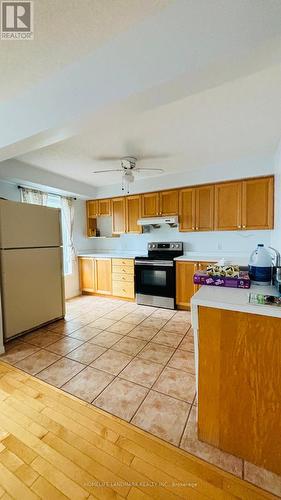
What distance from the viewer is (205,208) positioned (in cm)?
357

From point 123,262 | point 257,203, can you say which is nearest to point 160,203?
point 123,262

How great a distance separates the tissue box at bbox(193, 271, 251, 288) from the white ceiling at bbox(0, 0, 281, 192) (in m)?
1.16

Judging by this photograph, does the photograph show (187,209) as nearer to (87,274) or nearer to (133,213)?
(133,213)

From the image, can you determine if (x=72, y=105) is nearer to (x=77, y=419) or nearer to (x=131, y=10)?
(x=131, y=10)

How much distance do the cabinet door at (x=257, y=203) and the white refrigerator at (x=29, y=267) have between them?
292cm

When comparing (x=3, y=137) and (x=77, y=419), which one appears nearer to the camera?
(x=77, y=419)

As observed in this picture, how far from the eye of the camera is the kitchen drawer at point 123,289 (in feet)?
13.5

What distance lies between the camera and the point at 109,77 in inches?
48.2

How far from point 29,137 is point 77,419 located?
2.12 metres

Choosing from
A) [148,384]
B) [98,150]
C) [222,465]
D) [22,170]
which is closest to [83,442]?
[148,384]

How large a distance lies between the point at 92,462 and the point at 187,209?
3.38m

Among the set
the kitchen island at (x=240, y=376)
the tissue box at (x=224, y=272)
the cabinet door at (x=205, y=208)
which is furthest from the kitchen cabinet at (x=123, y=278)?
the kitchen island at (x=240, y=376)

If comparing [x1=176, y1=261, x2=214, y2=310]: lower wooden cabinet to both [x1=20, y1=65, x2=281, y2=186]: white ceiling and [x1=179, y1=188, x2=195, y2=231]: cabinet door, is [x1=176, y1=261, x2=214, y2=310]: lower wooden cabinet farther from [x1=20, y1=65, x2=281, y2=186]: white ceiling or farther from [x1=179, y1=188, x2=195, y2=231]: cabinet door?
[x1=20, y1=65, x2=281, y2=186]: white ceiling

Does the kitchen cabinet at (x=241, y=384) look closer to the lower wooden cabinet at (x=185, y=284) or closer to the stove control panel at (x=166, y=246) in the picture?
the lower wooden cabinet at (x=185, y=284)
